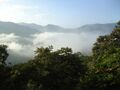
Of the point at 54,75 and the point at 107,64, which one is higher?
the point at 54,75

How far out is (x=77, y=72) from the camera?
35.8 metres

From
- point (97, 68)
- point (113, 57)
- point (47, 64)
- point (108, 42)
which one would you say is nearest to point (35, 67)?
point (47, 64)

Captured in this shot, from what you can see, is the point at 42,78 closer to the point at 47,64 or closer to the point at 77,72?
the point at 47,64

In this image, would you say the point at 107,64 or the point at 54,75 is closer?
the point at 54,75

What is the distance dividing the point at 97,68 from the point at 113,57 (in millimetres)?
6389

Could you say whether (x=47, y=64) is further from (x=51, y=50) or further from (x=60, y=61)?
Result: (x=51, y=50)

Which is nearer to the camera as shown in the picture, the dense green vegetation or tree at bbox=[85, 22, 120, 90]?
the dense green vegetation

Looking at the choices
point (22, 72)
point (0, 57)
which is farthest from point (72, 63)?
point (0, 57)

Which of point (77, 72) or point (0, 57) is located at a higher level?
point (0, 57)

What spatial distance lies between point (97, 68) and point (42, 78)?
11.1 m

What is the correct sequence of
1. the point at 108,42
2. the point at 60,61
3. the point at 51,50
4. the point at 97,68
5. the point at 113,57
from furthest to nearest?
the point at 108,42, the point at 113,57, the point at 97,68, the point at 51,50, the point at 60,61

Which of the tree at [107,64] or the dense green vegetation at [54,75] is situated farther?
the tree at [107,64]

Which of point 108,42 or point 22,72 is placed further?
point 108,42

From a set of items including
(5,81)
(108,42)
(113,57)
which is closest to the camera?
(5,81)
